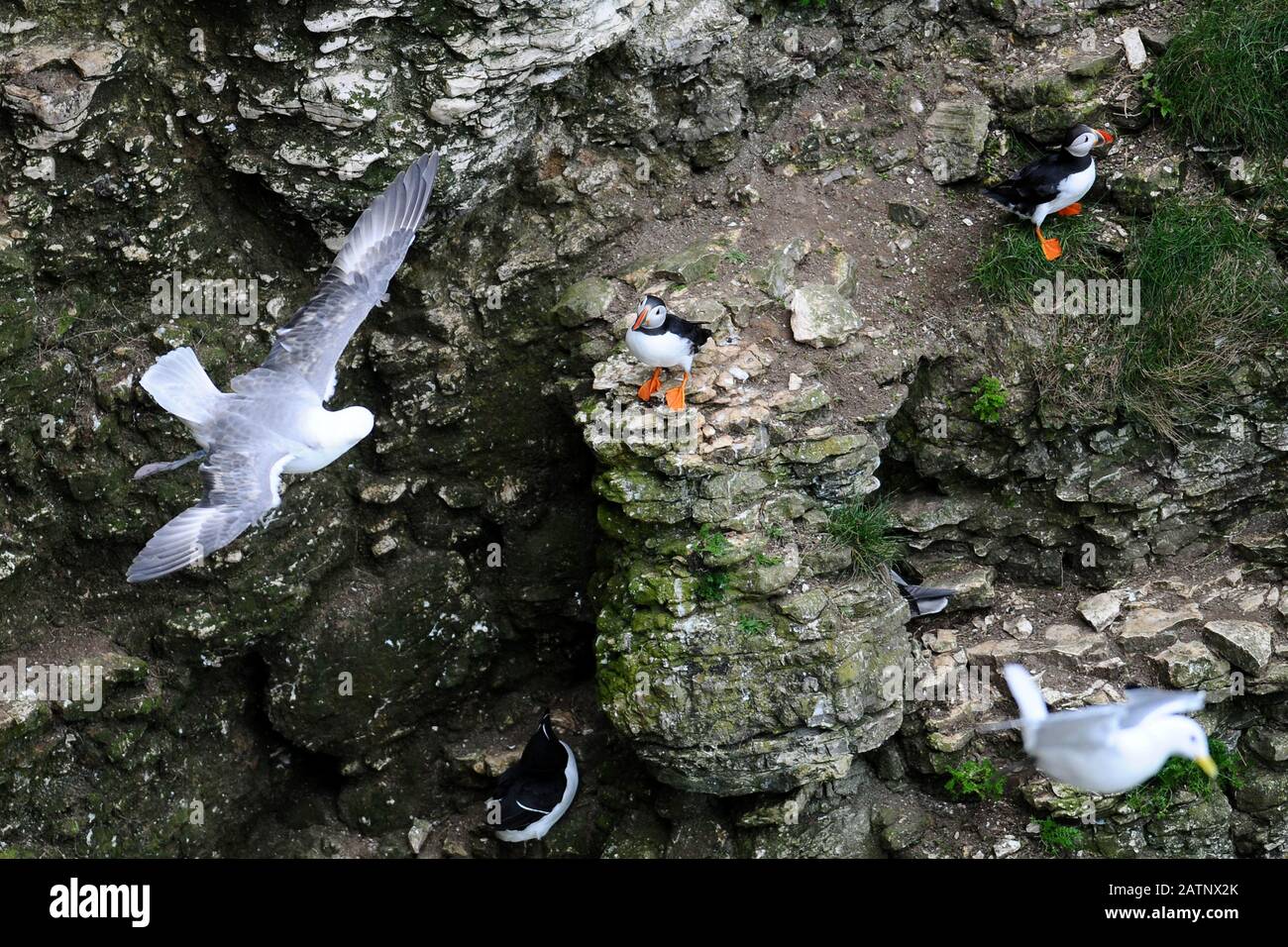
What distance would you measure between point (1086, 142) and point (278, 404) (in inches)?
203

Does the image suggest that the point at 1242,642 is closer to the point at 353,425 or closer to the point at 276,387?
the point at 353,425

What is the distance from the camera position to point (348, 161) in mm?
7590

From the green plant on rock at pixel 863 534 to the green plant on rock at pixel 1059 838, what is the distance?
1767 millimetres

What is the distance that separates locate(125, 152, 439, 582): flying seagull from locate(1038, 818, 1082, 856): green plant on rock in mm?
4492

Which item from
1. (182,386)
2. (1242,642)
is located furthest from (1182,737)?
(182,386)

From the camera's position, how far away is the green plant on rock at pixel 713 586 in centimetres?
735

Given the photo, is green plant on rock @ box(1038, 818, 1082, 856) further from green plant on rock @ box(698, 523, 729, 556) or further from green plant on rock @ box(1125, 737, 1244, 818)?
green plant on rock @ box(698, 523, 729, 556)

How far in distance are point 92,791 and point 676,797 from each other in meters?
3.39

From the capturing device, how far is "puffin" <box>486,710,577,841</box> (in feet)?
26.7

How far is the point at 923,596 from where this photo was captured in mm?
8328

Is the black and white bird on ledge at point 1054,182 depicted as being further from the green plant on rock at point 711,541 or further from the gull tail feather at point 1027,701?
the gull tail feather at point 1027,701

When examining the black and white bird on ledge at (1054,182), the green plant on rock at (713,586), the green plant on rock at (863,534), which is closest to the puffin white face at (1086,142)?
the black and white bird on ledge at (1054,182)

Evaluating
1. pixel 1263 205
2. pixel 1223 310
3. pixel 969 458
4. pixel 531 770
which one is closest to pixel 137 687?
pixel 531 770

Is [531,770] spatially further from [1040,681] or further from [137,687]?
[1040,681]
